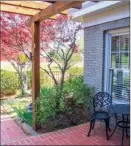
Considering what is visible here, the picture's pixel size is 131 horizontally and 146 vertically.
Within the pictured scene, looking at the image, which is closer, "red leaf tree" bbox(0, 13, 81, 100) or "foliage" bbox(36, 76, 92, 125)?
"foliage" bbox(36, 76, 92, 125)

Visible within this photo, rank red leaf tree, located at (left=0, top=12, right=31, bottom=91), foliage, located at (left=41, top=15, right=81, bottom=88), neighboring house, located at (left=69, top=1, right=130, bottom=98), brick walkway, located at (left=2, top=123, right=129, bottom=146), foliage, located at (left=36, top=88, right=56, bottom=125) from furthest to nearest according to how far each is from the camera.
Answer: red leaf tree, located at (left=0, top=12, right=31, bottom=91) < foliage, located at (left=41, top=15, right=81, bottom=88) < foliage, located at (left=36, top=88, right=56, bottom=125) < neighboring house, located at (left=69, top=1, right=130, bottom=98) < brick walkway, located at (left=2, top=123, right=129, bottom=146)

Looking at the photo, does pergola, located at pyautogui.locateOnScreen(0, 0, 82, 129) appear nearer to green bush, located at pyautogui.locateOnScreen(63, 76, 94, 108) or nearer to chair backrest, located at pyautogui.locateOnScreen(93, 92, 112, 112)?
green bush, located at pyautogui.locateOnScreen(63, 76, 94, 108)

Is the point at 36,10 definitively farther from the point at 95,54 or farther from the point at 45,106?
the point at 45,106

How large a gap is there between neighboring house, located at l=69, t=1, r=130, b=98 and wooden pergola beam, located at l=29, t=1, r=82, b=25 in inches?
44.3

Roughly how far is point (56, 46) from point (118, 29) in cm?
350

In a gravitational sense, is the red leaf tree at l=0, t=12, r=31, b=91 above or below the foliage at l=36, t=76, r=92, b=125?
above

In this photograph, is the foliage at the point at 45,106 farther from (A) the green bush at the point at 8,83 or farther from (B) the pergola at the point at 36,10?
(A) the green bush at the point at 8,83

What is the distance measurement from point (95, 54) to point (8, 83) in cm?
557

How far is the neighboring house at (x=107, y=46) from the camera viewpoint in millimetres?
4996

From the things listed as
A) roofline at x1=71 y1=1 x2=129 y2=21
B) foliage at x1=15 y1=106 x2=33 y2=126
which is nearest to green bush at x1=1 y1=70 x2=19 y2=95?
foliage at x1=15 y1=106 x2=33 y2=126

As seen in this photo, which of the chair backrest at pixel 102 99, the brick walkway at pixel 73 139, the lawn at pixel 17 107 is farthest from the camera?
the lawn at pixel 17 107

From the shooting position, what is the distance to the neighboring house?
4996 millimetres

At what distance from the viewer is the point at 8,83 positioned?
1018 cm

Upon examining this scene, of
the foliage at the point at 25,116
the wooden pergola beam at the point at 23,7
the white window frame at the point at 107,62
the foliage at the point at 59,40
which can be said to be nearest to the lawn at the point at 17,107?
the foliage at the point at 25,116
